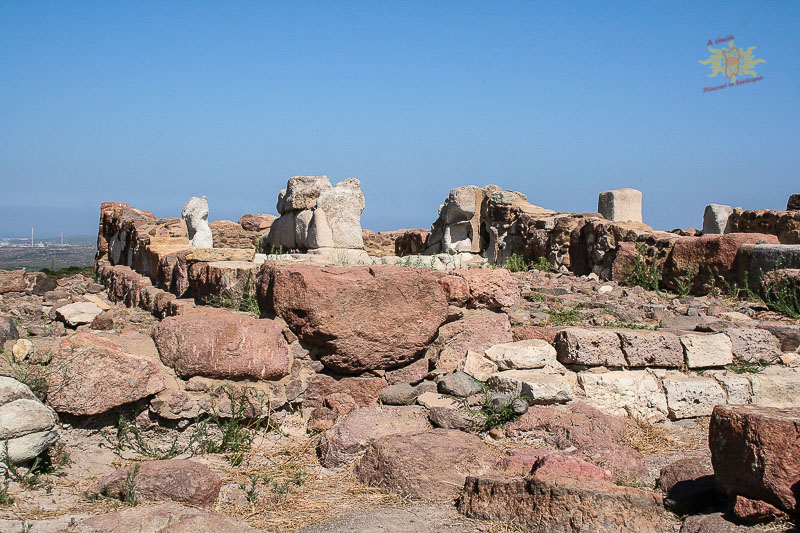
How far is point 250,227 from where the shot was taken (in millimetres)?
12773

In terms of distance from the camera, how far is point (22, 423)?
3111 millimetres

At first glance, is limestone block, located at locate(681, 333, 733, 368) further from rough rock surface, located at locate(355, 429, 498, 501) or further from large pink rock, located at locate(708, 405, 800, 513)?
rough rock surface, located at locate(355, 429, 498, 501)

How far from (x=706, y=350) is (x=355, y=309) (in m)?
2.54

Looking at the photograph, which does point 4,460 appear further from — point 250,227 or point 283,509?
point 250,227

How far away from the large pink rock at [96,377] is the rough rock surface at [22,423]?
7.7 inches

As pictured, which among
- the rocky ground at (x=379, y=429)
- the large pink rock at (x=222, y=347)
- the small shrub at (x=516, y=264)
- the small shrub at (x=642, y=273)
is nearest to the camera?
the rocky ground at (x=379, y=429)

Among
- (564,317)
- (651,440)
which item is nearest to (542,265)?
(564,317)

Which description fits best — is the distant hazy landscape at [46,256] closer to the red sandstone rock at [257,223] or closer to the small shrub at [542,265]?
the red sandstone rock at [257,223]

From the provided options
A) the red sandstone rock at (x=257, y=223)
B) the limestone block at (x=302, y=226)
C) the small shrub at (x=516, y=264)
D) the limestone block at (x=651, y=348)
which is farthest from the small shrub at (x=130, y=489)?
the red sandstone rock at (x=257, y=223)

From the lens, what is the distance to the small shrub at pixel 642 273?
285 inches

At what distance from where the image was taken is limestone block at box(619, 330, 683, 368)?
4559mm

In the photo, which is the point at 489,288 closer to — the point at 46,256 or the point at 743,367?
the point at 743,367

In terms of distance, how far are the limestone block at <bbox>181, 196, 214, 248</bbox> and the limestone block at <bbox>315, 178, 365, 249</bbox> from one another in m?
2.72

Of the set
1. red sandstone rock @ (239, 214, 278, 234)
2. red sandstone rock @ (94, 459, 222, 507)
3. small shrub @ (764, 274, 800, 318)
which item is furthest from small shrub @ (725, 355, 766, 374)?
red sandstone rock @ (239, 214, 278, 234)
